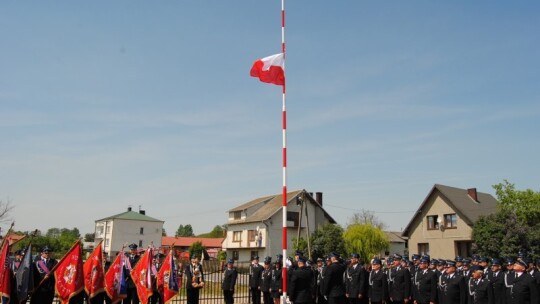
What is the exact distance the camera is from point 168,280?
1359 centimetres

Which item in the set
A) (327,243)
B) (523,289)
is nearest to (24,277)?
(523,289)

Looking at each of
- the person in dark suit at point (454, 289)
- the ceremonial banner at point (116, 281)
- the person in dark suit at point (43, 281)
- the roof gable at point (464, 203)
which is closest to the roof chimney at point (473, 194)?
the roof gable at point (464, 203)

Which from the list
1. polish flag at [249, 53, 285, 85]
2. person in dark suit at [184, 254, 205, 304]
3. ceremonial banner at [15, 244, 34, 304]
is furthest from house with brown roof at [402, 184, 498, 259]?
ceremonial banner at [15, 244, 34, 304]

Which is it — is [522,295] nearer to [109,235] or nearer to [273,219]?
[273,219]

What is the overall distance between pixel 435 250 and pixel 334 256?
2824cm

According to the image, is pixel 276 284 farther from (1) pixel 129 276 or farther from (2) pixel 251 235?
(2) pixel 251 235

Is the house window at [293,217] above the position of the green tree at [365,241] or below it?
above

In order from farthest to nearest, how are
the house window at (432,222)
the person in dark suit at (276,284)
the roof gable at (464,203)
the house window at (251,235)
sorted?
the house window at (251,235)
the house window at (432,222)
the roof gable at (464,203)
the person in dark suit at (276,284)

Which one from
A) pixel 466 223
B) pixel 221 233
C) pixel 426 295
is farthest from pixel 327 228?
pixel 221 233

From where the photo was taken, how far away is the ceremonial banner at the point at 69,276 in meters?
11.4

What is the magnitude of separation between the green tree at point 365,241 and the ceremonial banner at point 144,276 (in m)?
29.9

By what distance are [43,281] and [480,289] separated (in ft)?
35.4

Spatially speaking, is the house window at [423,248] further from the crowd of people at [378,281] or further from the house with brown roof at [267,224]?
the crowd of people at [378,281]

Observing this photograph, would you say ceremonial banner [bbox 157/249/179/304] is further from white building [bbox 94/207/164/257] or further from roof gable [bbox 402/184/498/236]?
white building [bbox 94/207/164/257]
